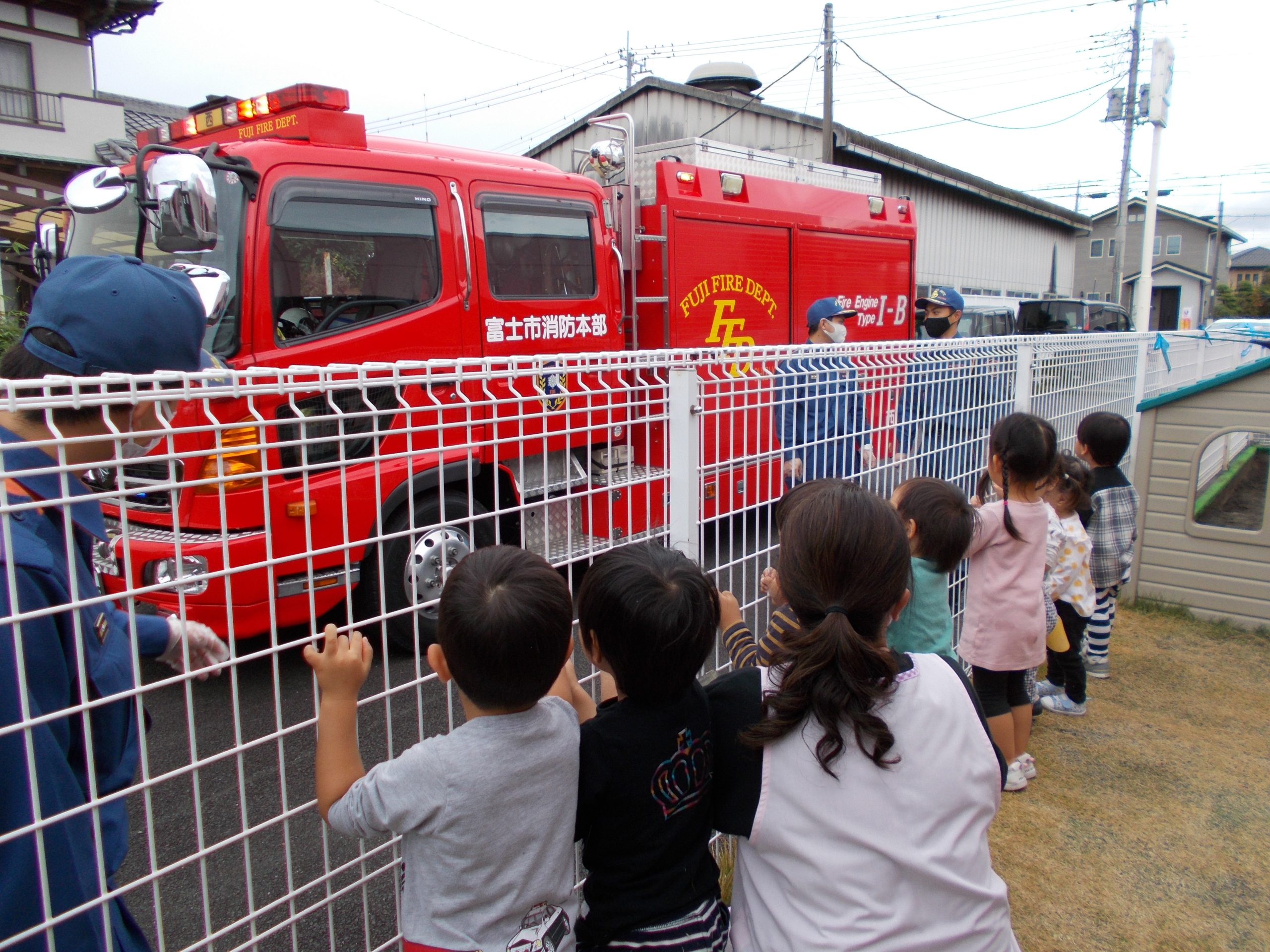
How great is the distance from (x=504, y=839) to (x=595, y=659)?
1.13ft

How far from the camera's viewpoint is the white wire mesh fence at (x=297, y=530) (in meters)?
1.18

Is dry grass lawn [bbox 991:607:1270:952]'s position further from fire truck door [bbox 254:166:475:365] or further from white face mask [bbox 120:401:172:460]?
fire truck door [bbox 254:166:475:365]

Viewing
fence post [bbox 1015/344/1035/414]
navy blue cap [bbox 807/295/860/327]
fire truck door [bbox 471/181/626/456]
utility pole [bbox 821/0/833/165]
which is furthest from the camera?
utility pole [bbox 821/0/833/165]

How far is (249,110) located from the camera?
4.56 meters

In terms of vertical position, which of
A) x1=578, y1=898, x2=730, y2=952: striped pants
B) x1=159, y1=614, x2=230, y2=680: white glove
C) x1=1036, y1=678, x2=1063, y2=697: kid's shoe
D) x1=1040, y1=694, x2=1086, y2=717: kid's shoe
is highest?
x1=159, y1=614, x2=230, y2=680: white glove

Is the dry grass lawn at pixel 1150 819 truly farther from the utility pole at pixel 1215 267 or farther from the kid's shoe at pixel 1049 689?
the utility pole at pixel 1215 267

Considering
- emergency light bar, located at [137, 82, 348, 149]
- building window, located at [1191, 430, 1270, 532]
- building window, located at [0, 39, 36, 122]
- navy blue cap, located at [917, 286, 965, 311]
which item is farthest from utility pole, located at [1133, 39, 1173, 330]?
building window, located at [0, 39, 36, 122]

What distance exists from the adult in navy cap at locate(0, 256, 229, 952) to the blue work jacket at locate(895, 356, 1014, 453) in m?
2.62

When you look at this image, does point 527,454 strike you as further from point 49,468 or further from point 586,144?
point 586,144

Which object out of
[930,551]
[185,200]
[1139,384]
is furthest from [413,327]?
[1139,384]

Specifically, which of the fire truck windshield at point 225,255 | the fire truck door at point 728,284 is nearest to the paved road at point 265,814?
the fire truck windshield at point 225,255

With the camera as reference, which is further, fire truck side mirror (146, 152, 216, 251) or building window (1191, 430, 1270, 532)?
building window (1191, 430, 1270, 532)

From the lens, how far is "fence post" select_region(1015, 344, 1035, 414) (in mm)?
4113

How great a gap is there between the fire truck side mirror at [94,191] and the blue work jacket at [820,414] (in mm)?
2747
